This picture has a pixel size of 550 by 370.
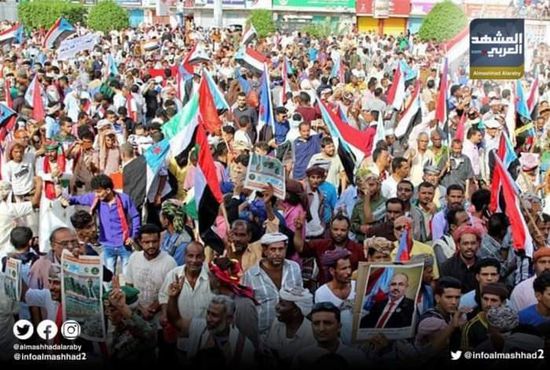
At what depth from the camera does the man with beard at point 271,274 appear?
212 inches

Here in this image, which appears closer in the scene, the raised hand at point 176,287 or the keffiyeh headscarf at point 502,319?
the keffiyeh headscarf at point 502,319

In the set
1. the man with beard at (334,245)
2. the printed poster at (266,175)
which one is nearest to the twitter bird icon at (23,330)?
the man with beard at (334,245)

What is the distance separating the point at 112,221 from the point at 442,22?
1091 inches

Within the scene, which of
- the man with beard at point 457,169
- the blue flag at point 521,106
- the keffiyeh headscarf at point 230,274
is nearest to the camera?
the keffiyeh headscarf at point 230,274

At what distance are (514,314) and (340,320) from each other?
89cm

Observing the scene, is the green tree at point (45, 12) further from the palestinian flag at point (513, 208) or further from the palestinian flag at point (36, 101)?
the palestinian flag at point (513, 208)

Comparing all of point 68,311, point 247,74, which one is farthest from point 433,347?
point 247,74

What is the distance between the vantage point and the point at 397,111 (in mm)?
12422

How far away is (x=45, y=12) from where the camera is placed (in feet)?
125

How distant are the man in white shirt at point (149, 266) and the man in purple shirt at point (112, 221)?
110cm

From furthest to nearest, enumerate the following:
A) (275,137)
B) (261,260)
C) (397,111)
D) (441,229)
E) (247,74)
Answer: (247,74), (397,111), (275,137), (441,229), (261,260)

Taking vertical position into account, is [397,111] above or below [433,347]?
above

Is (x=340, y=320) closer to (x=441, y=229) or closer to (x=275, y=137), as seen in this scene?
(x=441, y=229)

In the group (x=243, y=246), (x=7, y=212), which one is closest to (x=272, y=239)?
(x=243, y=246)
